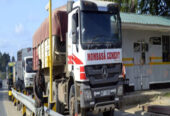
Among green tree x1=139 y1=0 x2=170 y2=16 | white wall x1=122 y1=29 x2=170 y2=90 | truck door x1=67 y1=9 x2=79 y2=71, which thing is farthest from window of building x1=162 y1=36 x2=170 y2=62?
truck door x1=67 y1=9 x2=79 y2=71

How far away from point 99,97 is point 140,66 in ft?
20.1

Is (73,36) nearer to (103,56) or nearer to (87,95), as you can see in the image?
(103,56)

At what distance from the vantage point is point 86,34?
669 centimetres

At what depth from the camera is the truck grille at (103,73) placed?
664 cm

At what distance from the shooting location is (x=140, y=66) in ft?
40.0

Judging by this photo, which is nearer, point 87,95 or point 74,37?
point 87,95

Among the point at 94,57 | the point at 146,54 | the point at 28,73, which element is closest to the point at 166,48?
the point at 146,54

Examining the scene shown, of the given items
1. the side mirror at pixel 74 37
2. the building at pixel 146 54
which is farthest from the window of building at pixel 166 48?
the side mirror at pixel 74 37

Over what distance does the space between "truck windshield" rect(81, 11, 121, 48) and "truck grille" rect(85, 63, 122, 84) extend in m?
0.63

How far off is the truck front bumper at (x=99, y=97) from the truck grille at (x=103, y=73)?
9.2 inches

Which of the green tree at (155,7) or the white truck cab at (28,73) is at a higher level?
the green tree at (155,7)

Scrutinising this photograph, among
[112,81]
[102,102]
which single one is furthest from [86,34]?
[102,102]

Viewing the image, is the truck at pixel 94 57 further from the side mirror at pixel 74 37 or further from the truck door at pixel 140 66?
the truck door at pixel 140 66

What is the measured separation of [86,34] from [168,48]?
326 inches
